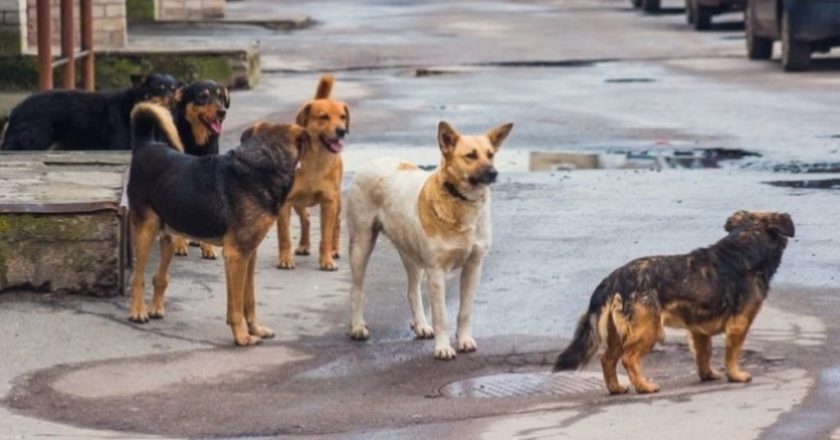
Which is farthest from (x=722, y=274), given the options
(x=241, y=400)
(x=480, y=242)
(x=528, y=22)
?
(x=528, y=22)

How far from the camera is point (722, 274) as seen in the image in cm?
890

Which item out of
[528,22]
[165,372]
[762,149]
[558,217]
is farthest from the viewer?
[528,22]

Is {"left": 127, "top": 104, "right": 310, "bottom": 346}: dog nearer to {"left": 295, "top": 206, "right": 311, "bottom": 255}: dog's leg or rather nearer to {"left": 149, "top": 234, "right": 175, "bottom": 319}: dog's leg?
{"left": 149, "top": 234, "right": 175, "bottom": 319}: dog's leg

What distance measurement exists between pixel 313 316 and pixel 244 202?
94cm

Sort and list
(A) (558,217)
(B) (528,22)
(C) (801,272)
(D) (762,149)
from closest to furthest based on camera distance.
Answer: (C) (801,272) < (A) (558,217) < (D) (762,149) < (B) (528,22)

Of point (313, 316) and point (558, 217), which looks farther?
point (558, 217)

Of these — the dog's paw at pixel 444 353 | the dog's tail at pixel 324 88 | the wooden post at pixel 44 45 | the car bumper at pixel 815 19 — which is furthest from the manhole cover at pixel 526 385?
the car bumper at pixel 815 19

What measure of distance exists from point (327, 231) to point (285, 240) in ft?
0.82

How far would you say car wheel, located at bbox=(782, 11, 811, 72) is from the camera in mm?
24500

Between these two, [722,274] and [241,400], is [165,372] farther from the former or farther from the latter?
[722,274]

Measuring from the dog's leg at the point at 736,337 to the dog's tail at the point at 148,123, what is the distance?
11.2 ft

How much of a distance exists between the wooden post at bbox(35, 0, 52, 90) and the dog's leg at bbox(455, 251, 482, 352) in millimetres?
7013

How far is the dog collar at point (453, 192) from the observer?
9.80 meters

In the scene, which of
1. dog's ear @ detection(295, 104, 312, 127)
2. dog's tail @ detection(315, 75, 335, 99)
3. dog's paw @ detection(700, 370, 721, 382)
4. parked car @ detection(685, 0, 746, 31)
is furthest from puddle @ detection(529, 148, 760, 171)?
parked car @ detection(685, 0, 746, 31)
